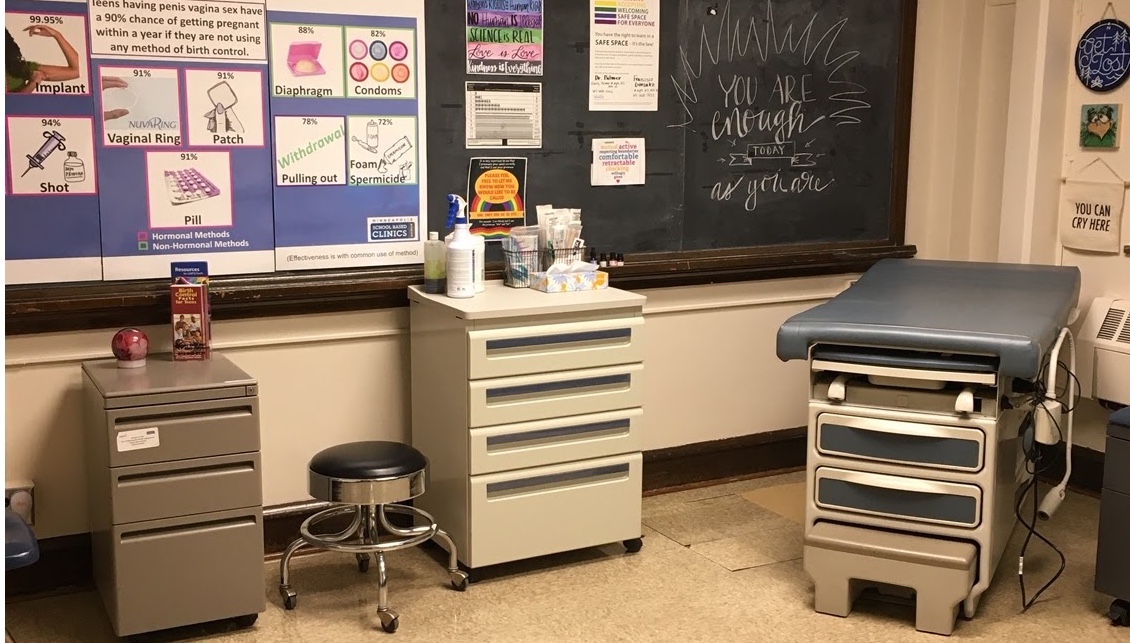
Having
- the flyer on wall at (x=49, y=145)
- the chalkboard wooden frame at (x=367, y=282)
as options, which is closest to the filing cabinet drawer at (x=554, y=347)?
the chalkboard wooden frame at (x=367, y=282)

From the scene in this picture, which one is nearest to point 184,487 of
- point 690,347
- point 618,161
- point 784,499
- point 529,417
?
point 529,417

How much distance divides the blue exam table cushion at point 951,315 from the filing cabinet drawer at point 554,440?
22.5 inches

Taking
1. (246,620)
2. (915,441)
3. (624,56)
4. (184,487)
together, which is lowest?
(246,620)

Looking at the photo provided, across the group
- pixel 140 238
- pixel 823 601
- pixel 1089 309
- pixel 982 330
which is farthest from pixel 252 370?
pixel 1089 309

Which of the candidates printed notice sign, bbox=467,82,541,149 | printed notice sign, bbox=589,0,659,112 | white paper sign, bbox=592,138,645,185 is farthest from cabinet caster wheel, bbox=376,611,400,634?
printed notice sign, bbox=589,0,659,112

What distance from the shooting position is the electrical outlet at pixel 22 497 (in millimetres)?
2846

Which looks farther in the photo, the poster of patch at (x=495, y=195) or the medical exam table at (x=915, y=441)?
the poster of patch at (x=495, y=195)

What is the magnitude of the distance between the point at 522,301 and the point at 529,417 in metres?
0.33

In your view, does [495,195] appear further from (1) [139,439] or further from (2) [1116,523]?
(2) [1116,523]

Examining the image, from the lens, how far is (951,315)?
2854 mm

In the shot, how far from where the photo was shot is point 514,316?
3000mm

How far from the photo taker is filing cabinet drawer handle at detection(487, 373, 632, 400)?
9.88 feet

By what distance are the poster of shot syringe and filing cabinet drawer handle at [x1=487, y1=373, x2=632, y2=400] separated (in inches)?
23.2

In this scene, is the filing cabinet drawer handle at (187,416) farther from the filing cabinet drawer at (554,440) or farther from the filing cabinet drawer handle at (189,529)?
the filing cabinet drawer at (554,440)
